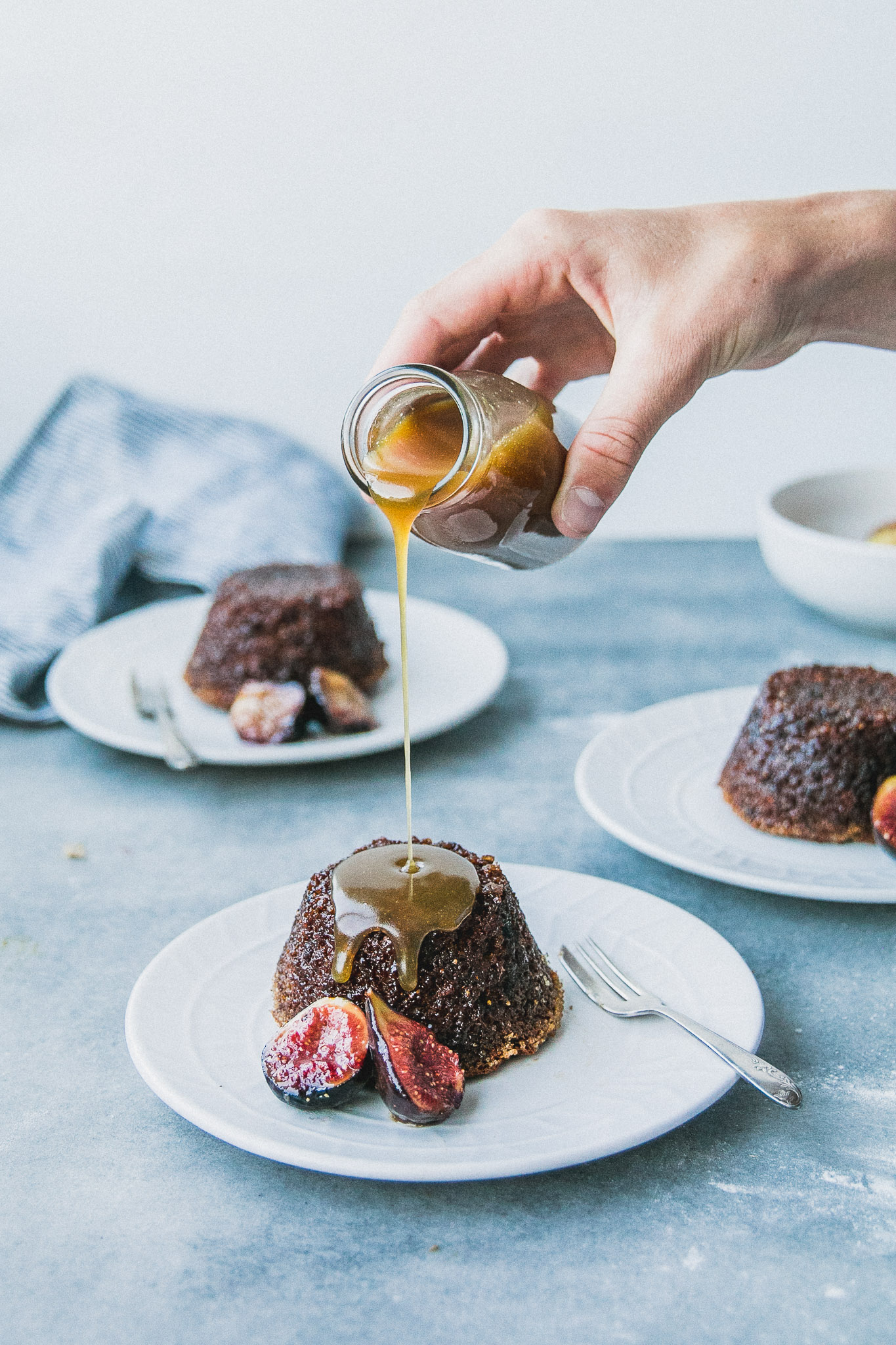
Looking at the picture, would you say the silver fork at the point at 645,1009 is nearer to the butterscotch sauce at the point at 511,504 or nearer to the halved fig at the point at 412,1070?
the halved fig at the point at 412,1070

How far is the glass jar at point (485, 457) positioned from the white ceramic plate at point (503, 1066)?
1.66 ft

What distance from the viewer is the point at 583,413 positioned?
145 inches

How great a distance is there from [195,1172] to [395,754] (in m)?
1.21

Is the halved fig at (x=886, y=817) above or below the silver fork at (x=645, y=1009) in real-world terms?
below

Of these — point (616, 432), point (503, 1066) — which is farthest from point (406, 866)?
point (616, 432)

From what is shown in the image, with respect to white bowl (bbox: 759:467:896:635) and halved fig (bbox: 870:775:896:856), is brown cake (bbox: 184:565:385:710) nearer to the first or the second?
white bowl (bbox: 759:467:896:635)

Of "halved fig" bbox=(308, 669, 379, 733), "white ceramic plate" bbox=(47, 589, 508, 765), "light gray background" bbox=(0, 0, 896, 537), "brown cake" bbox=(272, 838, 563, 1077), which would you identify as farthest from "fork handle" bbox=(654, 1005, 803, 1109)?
"light gray background" bbox=(0, 0, 896, 537)

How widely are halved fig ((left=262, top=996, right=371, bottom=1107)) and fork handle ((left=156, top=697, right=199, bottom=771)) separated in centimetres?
91

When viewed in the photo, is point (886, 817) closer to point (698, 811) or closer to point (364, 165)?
point (698, 811)

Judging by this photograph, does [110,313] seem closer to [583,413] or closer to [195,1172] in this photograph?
[583,413]

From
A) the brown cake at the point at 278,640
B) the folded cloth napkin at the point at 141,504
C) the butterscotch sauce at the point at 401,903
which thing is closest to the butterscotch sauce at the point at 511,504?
the butterscotch sauce at the point at 401,903

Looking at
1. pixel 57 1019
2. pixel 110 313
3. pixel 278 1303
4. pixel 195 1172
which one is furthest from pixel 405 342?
pixel 110 313

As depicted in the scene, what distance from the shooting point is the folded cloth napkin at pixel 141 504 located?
3141 millimetres

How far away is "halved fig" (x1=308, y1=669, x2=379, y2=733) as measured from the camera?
8.09 feet
